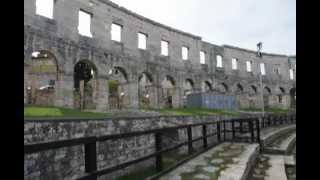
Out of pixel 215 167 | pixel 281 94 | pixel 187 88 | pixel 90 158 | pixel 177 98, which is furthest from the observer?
pixel 281 94

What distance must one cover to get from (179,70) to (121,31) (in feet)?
23.3

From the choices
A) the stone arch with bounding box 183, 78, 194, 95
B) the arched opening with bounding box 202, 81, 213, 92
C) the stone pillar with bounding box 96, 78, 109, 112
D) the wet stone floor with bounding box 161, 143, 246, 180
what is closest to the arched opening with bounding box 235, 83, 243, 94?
the arched opening with bounding box 202, 81, 213, 92

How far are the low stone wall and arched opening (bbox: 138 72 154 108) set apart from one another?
361 inches

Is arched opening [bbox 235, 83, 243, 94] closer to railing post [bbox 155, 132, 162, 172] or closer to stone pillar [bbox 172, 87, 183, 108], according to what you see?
stone pillar [bbox 172, 87, 183, 108]

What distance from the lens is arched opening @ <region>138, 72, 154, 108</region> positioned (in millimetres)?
21125

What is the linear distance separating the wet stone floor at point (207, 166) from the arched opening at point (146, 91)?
46.9 ft

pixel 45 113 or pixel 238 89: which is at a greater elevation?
pixel 238 89

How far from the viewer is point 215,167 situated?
5277 mm

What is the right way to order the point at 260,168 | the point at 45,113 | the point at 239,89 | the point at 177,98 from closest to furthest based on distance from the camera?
the point at 260,168
the point at 45,113
the point at 177,98
the point at 239,89

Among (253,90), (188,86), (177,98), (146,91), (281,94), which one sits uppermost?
(188,86)

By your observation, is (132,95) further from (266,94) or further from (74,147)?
(266,94)

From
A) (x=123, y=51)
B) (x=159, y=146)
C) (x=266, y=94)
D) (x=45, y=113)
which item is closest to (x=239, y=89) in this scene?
(x=266, y=94)

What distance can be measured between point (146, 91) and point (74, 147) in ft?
60.4
